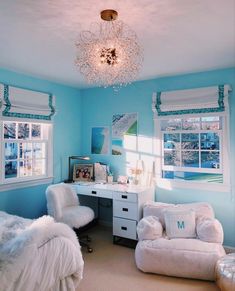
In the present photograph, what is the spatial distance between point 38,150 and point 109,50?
2515 mm

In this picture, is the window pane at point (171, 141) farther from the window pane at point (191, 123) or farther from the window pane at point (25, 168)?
the window pane at point (25, 168)

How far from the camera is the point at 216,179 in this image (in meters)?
3.50

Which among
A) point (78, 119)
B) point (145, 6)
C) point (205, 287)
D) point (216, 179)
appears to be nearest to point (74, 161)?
point (78, 119)

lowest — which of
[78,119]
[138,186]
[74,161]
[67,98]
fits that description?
[138,186]

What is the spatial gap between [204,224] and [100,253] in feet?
4.57

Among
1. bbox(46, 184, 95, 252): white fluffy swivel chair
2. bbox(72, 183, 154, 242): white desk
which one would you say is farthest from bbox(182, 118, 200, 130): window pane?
bbox(46, 184, 95, 252): white fluffy swivel chair

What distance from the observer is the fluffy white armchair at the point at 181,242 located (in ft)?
8.67

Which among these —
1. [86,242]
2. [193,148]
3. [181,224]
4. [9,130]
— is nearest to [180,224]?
[181,224]

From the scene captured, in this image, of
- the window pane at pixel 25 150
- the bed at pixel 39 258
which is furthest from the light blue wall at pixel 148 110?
the bed at pixel 39 258

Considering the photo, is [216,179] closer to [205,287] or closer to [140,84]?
[205,287]

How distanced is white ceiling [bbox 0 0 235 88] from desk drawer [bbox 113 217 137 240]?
6.94ft

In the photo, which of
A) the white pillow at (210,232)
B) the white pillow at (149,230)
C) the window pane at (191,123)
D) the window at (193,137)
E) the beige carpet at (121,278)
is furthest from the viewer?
the window pane at (191,123)

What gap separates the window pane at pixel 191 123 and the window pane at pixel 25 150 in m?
2.37

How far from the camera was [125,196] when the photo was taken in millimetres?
3523
